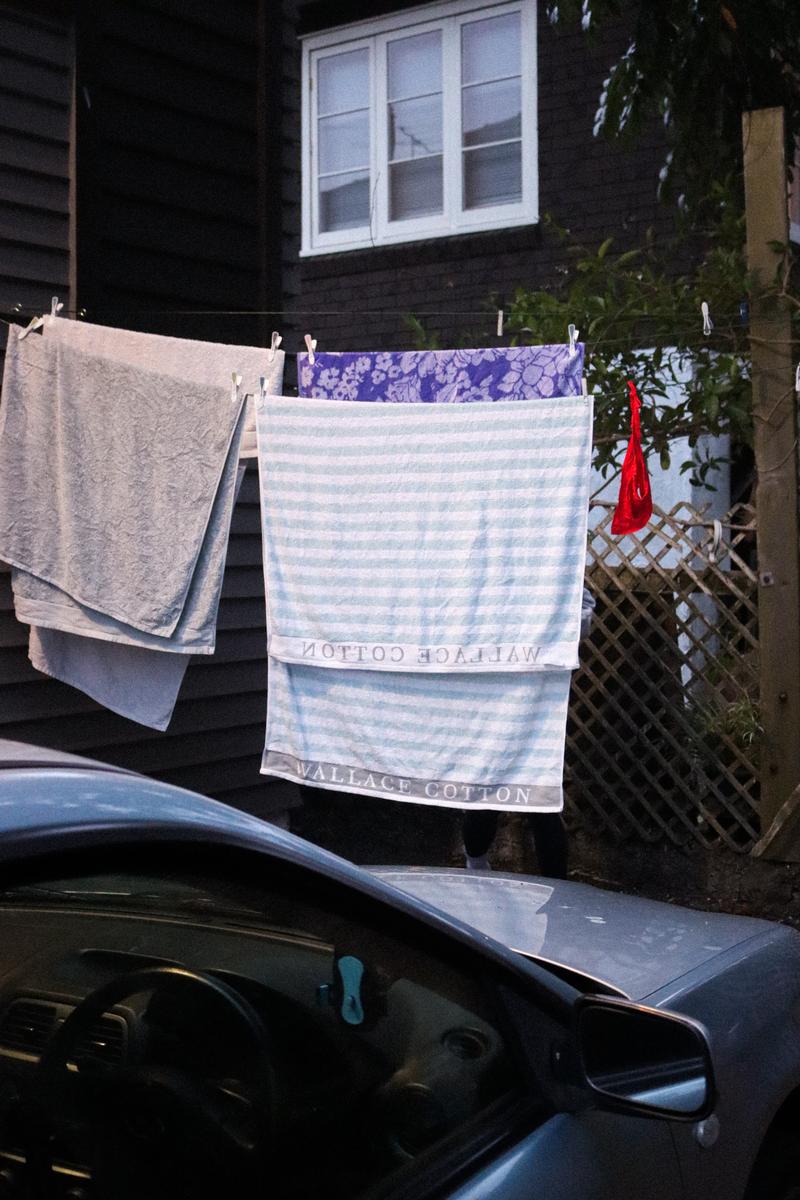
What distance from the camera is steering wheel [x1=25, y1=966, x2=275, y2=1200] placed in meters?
1.41

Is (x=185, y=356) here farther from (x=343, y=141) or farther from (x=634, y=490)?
(x=343, y=141)

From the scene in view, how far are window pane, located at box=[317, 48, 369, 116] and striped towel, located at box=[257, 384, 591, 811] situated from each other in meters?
7.10

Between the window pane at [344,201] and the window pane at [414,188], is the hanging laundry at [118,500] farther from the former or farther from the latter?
the window pane at [344,201]

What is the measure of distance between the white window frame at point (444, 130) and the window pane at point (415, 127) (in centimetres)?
8

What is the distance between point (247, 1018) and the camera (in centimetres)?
161

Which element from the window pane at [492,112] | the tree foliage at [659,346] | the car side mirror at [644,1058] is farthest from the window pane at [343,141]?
the car side mirror at [644,1058]

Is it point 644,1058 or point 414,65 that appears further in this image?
point 414,65

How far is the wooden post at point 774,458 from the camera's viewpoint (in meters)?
5.42

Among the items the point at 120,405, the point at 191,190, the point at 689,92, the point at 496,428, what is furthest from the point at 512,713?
the point at 689,92

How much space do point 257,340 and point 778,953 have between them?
14.1ft

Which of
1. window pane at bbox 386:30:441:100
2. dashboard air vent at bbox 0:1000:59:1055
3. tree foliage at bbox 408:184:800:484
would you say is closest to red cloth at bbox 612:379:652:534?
tree foliage at bbox 408:184:800:484

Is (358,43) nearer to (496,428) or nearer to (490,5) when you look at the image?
(490,5)

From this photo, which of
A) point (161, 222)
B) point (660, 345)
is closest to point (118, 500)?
point (161, 222)

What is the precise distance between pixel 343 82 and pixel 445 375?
728 cm
